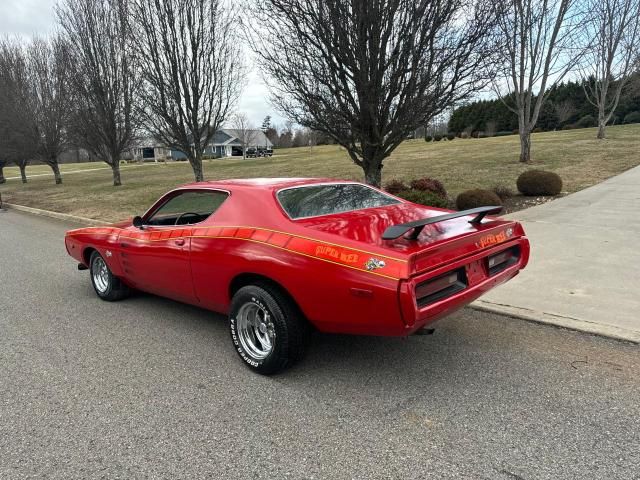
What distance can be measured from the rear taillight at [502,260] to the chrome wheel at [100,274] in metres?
4.13

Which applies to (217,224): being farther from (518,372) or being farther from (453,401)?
(518,372)

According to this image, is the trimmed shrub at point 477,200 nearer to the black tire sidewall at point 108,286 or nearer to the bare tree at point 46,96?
the black tire sidewall at point 108,286

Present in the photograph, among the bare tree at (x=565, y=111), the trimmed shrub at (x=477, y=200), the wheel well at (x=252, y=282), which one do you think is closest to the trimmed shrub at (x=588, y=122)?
the bare tree at (x=565, y=111)

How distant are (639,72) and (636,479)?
34184 mm

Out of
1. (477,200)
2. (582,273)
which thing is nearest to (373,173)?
(477,200)

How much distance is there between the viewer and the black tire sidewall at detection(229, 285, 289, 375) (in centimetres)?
321

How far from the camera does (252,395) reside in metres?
3.14

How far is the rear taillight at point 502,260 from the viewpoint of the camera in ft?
Result: 11.4

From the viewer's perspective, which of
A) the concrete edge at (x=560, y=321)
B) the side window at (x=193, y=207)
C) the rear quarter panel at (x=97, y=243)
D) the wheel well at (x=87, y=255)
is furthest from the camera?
the wheel well at (x=87, y=255)

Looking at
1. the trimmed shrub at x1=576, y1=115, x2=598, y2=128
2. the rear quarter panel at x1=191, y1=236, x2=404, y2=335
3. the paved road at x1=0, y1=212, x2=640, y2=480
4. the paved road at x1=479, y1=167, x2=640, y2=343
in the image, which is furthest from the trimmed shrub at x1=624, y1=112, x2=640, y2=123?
the rear quarter panel at x1=191, y1=236, x2=404, y2=335

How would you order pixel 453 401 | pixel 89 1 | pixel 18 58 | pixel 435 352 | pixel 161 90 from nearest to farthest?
pixel 453 401 → pixel 435 352 → pixel 161 90 → pixel 89 1 → pixel 18 58

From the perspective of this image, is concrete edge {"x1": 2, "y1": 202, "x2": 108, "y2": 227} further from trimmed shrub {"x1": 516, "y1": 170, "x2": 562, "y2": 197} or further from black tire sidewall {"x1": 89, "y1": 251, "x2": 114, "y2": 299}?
trimmed shrub {"x1": 516, "y1": 170, "x2": 562, "y2": 197}

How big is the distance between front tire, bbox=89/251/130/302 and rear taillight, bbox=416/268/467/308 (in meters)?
3.70

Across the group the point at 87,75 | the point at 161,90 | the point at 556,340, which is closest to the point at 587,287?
the point at 556,340
